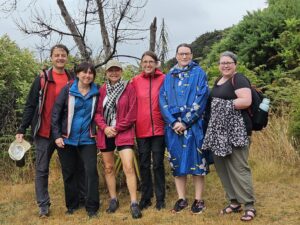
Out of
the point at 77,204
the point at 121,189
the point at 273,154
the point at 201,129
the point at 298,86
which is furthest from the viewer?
the point at 298,86

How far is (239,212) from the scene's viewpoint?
6.03m

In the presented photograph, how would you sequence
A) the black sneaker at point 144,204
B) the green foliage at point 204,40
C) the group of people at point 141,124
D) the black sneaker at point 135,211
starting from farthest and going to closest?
the green foliage at point 204,40
the black sneaker at point 144,204
the black sneaker at point 135,211
the group of people at point 141,124

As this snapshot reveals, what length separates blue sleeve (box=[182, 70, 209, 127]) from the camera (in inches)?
229

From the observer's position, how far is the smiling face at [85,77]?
5.97 meters

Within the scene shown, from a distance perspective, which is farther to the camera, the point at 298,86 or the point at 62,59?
the point at 298,86

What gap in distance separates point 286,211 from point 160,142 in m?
1.84

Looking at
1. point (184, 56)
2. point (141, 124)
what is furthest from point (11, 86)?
point (184, 56)

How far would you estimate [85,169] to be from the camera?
6.04 meters

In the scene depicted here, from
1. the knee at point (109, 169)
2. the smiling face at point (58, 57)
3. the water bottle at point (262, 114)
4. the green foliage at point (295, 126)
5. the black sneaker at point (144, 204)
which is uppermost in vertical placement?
the smiling face at point (58, 57)

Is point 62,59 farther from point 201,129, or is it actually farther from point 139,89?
point 201,129

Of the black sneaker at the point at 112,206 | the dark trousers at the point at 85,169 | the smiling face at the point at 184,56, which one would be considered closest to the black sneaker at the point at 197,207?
the black sneaker at the point at 112,206

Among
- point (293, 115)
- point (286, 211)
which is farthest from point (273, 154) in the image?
point (286, 211)

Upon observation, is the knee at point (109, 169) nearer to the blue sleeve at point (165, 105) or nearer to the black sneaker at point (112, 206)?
the black sneaker at point (112, 206)

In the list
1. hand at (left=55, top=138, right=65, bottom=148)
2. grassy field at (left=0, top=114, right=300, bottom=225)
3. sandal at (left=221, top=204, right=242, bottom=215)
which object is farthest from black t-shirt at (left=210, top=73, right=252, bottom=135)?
hand at (left=55, top=138, right=65, bottom=148)
